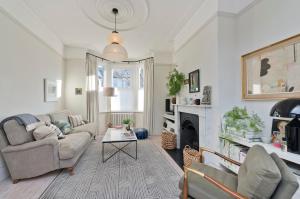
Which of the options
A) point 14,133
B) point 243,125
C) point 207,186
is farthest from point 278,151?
point 14,133

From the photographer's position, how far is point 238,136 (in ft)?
7.38

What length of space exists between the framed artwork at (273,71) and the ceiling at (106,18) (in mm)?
935

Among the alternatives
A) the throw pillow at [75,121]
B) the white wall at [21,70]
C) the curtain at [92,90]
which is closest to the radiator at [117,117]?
the curtain at [92,90]

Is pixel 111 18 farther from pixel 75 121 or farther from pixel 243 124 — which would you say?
pixel 243 124

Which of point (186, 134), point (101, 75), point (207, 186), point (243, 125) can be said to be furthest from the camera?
point (101, 75)

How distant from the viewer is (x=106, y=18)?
345cm

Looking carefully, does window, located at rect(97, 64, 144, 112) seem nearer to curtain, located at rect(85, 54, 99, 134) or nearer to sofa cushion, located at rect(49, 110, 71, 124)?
curtain, located at rect(85, 54, 99, 134)

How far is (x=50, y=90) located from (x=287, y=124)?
193 inches

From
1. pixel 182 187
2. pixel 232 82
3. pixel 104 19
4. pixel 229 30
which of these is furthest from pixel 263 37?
pixel 104 19

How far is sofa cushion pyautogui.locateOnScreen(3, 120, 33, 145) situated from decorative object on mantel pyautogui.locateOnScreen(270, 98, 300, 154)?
11.6ft

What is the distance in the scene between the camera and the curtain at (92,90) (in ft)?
17.9

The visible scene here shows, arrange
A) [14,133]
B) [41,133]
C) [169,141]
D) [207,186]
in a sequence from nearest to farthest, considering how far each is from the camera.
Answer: [207,186] → [14,133] → [41,133] → [169,141]

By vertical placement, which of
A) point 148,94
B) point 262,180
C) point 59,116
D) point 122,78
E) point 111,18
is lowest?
point 262,180

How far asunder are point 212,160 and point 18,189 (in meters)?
2.96
